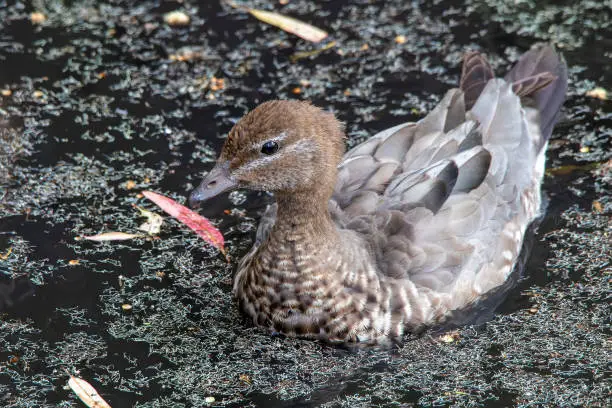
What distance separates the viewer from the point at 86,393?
5602 millimetres

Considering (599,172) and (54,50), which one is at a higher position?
(54,50)

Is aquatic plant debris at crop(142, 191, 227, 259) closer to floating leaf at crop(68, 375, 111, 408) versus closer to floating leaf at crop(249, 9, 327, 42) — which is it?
floating leaf at crop(68, 375, 111, 408)

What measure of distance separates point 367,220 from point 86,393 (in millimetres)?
1900

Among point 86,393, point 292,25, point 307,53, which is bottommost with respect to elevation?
point 86,393

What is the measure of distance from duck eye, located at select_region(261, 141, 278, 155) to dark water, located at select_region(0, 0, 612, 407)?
1120 mm

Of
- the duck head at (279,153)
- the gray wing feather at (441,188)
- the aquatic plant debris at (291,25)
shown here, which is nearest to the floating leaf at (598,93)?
the gray wing feather at (441,188)

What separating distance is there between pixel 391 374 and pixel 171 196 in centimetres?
222

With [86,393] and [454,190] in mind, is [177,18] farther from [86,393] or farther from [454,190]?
[86,393]

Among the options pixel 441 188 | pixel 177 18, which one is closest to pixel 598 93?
pixel 441 188

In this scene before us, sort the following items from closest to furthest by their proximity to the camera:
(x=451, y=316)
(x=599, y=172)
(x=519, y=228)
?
(x=451, y=316) → (x=519, y=228) → (x=599, y=172)

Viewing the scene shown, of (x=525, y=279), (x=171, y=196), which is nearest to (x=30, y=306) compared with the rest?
(x=171, y=196)

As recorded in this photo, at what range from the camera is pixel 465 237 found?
20.4 feet

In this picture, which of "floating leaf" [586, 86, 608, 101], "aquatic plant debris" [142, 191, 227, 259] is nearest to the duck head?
"aquatic plant debris" [142, 191, 227, 259]

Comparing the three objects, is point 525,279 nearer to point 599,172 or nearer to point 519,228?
point 519,228
